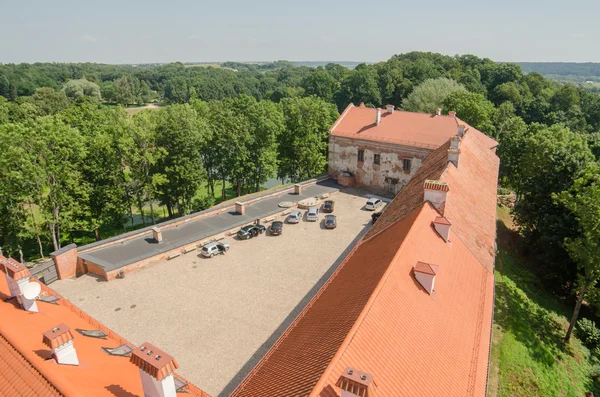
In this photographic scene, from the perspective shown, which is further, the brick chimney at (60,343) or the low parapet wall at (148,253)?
the low parapet wall at (148,253)

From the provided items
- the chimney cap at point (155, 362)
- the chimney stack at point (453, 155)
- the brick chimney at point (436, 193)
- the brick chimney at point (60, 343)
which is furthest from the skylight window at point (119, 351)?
the chimney stack at point (453, 155)

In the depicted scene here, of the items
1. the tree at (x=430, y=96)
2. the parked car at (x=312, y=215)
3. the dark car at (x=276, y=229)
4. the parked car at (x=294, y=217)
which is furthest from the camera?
the tree at (x=430, y=96)

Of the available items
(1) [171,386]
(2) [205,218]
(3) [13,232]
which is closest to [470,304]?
(1) [171,386]

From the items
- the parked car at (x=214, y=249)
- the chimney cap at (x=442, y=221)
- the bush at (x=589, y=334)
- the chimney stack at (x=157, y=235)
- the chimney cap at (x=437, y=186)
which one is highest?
the chimney cap at (x=437, y=186)

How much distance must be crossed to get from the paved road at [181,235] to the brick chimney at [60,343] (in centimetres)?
1789

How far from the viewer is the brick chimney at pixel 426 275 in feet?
48.2

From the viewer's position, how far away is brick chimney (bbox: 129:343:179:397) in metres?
8.43

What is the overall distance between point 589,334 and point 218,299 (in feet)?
86.9

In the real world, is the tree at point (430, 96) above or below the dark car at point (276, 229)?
above

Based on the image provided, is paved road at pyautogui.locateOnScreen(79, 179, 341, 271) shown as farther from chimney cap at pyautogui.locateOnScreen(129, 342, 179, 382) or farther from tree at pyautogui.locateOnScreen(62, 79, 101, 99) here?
tree at pyautogui.locateOnScreen(62, 79, 101, 99)

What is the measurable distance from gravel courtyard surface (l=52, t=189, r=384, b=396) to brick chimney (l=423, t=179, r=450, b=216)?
34.7 ft

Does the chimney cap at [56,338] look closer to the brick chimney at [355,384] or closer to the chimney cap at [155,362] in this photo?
the chimney cap at [155,362]

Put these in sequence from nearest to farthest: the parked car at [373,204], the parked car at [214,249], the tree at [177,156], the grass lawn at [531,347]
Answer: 1. the grass lawn at [531,347]
2. the parked car at [214,249]
3. the tree at [177,156]
4. the parked car at [373,204]

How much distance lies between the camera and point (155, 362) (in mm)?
8492
